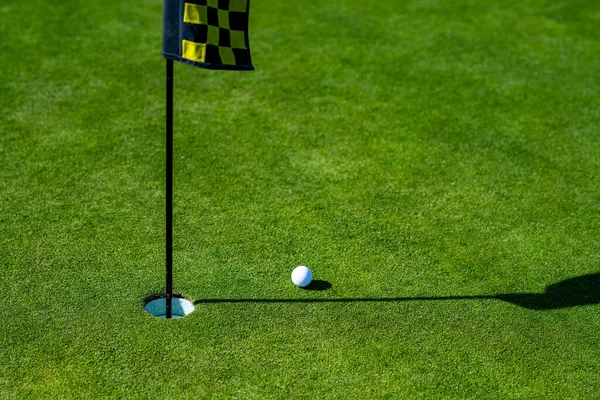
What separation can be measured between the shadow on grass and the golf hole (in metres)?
0.10

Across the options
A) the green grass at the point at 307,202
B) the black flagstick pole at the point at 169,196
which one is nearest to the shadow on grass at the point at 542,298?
the green grass at the point at 307,202

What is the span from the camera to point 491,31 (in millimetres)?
12383

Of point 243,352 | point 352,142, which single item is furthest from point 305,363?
point 352,142

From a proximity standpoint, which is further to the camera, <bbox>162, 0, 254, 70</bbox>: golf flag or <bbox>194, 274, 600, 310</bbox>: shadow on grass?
<bbox>194, 274, 600, 310</bbox>: shadow on grass

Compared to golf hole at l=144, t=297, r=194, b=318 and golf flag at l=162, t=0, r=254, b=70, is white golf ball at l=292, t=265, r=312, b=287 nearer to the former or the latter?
golf hole at l=144, t=297, r=194, b=318

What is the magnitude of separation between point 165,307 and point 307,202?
2.11 meters

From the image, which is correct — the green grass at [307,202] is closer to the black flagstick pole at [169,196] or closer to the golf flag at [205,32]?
the black flagstick pole at [169,196]

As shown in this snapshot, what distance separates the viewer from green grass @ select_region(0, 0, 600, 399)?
6.24 metres

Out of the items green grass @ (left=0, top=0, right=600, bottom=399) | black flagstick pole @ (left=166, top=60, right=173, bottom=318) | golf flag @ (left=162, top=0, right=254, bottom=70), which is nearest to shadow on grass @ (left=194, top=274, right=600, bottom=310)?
green grass @ (left=0, top=0, right=600, bottom=399)

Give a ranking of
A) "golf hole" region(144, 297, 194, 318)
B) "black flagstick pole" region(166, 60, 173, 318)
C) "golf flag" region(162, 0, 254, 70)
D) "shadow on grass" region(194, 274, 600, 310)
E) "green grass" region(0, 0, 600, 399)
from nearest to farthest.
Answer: "golf flag" region(162, 0, 254, 70) < "black flagstick pole" region(166, 60, 173, 318) < "green grass" region(0, 0, 600, 399) < "golf hole" region(144, 297, 194, 318) < "shadow on grass" region(194, 274, 600, 310)

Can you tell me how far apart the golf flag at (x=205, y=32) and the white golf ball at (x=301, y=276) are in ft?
6.39

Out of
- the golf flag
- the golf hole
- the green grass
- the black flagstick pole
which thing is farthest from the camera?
the golf hole

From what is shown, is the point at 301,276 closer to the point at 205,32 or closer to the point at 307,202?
the point at 307,202

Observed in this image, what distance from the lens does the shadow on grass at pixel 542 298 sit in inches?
272
